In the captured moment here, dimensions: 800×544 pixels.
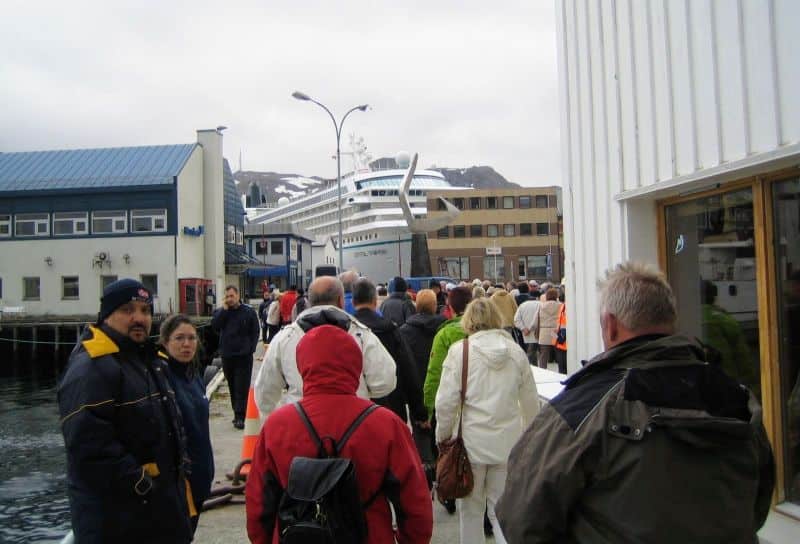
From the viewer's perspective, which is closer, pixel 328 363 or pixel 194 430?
pixel 328 363

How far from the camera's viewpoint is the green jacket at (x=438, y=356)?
16.9 ft

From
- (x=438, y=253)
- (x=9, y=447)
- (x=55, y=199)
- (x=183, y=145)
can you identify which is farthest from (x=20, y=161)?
(x=438, y=253)

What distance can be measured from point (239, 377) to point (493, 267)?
2511 inches

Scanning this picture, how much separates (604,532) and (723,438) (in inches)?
17.1

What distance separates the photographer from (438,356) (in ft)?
17.1

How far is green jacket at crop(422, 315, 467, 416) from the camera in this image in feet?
16.9

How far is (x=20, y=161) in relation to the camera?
41.2 metres

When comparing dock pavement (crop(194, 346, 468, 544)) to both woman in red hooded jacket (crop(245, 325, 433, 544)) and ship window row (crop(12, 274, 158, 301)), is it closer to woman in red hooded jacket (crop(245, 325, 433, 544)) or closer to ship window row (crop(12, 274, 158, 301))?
woman in red hooded jacket (crop(245, 325, 433, 544))

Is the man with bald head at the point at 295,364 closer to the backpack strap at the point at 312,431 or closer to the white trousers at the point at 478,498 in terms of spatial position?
the white trousers at the point at 478,498

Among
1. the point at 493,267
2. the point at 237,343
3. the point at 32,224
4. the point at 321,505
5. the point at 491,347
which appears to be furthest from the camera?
the point at 493,267

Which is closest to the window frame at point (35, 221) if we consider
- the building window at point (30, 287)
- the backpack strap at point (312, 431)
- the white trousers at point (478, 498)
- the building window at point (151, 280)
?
the building window at point (30, 287)

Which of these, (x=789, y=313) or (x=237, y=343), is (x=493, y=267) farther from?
(x=789, y=313)

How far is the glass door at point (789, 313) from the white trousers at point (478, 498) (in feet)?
5.68

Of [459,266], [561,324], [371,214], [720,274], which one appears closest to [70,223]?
[561,324]
